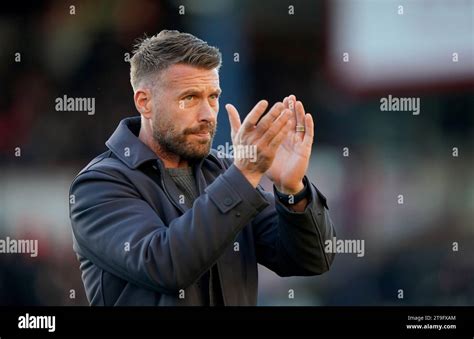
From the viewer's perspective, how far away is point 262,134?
8.20ft

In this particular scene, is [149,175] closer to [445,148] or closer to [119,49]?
[119,49]

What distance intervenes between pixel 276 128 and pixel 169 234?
18.0 inches

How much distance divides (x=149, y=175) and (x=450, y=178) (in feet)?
4.07

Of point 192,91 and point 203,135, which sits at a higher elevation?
point 192,91

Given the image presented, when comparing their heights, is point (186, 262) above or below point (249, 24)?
below

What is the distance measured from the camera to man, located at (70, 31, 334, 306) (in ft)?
8.19

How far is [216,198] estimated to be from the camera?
2.50 m

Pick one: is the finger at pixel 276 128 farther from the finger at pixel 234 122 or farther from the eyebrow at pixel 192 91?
the eyebrow at pixel 192 91

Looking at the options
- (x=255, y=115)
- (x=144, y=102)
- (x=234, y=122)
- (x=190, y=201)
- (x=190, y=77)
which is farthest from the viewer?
(x=144, y=102)

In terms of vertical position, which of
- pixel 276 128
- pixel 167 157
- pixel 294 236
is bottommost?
pixel 294 236

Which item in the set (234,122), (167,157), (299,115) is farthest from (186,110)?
(299,115)

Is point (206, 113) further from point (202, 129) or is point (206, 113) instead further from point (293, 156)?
point (293, 156)

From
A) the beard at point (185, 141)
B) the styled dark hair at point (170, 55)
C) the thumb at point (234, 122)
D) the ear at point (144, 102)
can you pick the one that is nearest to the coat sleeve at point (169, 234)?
the thumb at point (234, 122)
